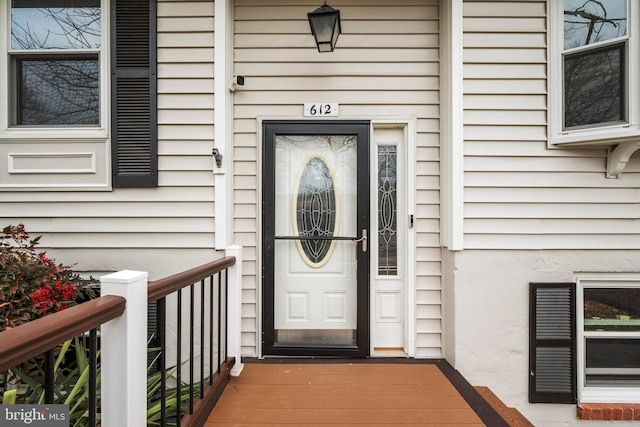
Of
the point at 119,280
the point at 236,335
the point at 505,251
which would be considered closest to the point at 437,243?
the point at 505,251

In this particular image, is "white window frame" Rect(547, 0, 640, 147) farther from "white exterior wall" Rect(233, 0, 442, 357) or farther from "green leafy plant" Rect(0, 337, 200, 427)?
"green leafy plant" Rect(0, 337, 200, 427)

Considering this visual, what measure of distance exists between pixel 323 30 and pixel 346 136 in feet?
2.56

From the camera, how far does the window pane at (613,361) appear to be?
2652 millimetres

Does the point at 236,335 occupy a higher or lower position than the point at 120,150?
lower

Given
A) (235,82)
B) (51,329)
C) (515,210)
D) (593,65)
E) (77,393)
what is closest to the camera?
(51,329)

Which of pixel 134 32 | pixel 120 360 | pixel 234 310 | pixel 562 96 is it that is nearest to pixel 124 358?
pixel 120 360

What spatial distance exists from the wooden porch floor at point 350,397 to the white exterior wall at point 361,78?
413mm

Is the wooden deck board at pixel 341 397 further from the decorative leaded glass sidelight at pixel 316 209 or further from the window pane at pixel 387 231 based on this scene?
the decorative leaded glass sidelight at pixel 316 209

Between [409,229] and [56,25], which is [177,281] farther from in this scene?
[56,25]

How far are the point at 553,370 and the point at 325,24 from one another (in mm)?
2977

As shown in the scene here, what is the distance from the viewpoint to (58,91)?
2676 mm

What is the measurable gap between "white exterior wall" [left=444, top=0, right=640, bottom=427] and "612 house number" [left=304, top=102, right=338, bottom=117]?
0.98 metres

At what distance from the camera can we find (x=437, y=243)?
279cm

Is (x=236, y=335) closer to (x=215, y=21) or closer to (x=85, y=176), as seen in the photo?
(x=85, y=176)
